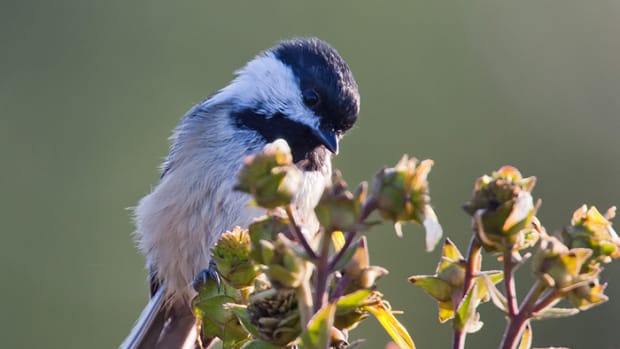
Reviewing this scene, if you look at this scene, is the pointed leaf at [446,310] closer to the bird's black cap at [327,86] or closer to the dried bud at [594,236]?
the dried bud at [594,236]

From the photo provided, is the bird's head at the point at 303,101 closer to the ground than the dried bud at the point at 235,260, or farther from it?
closer to the ground

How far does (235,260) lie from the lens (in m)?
1.05

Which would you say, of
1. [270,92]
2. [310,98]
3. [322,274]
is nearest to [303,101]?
[310,98]

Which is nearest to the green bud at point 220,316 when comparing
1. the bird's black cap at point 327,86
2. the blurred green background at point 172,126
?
the bird's black cap at point 327,86

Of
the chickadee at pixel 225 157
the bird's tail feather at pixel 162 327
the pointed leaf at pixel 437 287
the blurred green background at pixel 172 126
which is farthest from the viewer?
the blurred green background at pixel 172 126

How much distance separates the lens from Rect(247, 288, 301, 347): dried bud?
2.91ft

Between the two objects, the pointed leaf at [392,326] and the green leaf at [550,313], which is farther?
the pointed leaf at [392,326]

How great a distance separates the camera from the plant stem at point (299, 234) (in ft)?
2.73

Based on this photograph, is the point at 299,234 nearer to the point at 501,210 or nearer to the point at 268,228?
the point at 268,228

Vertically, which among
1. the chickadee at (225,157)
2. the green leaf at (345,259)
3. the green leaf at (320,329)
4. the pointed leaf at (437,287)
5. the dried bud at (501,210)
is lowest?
the chickadee at (225,157)

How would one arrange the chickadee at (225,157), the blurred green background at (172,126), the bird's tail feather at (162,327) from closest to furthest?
the bird's tail feather at (162,327), the chickadee at (225,157), the blurred green background at (172,126)

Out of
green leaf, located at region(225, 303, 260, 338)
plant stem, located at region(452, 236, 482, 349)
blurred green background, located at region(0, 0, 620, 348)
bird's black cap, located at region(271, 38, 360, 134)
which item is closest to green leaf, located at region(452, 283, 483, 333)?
plant stem, located at region(452, 236, 482, 349)

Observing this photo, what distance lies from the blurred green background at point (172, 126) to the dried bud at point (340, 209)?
148 inches

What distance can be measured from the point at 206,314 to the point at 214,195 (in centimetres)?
200
